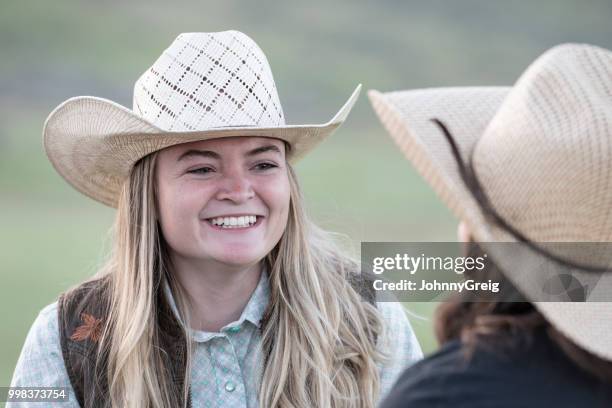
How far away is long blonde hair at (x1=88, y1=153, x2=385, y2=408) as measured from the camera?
2668 mm

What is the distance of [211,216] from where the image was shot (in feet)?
8.63

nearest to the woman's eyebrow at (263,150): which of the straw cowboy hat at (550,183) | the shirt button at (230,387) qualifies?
the shirt button at (230,387)

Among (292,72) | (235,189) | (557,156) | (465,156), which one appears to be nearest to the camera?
(557,156)

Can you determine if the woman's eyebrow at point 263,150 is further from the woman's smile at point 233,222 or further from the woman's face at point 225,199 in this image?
the woman's smile at point 233,222

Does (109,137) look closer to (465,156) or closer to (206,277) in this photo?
(206,277)

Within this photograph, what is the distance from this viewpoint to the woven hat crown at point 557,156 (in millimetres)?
1489

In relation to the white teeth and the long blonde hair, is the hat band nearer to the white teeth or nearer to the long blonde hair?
the white teeth

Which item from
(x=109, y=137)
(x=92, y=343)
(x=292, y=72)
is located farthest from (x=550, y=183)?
(x=292, y=72)

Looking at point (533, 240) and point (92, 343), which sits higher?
point (533, 240)

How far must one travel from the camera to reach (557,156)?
1493 mm

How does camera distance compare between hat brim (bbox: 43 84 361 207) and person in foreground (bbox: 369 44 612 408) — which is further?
hat brim (bbox: 43 84 361 207)

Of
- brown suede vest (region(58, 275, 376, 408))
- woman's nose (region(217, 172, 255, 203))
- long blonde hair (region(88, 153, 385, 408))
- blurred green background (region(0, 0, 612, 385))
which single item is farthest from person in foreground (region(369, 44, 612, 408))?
blurred green background (region(0, 0, 612, 385))

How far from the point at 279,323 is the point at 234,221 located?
0.37 m

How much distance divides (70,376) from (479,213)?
1.55 meters
